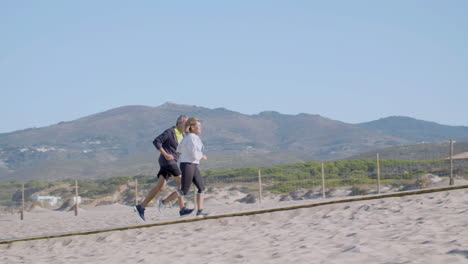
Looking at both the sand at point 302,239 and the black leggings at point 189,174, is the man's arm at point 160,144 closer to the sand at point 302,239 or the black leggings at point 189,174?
the black leggings at point 189,174

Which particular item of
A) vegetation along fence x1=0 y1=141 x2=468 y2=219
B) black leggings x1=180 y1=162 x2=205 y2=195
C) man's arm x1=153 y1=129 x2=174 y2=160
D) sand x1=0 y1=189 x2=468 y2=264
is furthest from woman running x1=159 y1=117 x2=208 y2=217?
vegetation along fence x1=0 y1=141 x2=468 y2=219

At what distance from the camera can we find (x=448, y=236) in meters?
6.59

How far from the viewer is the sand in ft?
20.9

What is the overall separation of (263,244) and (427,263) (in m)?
2.33

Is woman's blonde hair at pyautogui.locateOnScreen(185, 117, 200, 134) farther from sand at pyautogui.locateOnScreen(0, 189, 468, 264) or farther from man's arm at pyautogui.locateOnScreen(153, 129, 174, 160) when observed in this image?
sand at pyautogui.locateOnScreen(0, 189, 468, 264)

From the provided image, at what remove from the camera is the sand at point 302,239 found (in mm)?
6375

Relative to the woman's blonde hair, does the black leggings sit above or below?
below

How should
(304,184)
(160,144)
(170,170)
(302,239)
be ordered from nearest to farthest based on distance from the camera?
(302,239) < (160,144) < (170,170) < (304,184)

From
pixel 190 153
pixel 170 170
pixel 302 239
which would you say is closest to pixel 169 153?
pixel 170 170

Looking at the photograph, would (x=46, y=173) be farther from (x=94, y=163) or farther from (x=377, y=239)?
(x=377, y=239)

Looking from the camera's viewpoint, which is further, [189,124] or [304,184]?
[304,184]

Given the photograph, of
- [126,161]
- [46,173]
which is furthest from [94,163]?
[46,173]

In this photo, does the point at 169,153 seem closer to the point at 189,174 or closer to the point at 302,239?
the point at 189,174

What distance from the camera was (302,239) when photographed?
759 cm
